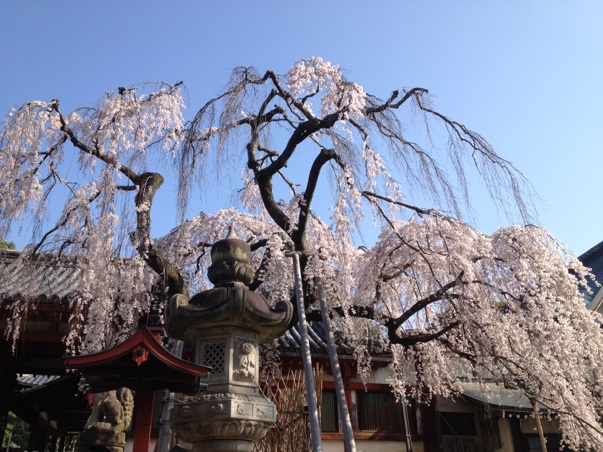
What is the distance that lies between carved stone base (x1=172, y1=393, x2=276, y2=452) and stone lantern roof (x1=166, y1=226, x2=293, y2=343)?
851 mm

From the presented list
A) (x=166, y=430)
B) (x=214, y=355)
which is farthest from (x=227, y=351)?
(x=166, y=430)

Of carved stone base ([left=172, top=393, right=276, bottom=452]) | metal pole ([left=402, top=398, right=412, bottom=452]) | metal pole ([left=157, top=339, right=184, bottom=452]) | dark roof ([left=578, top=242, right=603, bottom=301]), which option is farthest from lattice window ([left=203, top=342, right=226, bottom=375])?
dark roof ([left=578, top=242, right=603, bottom=301])

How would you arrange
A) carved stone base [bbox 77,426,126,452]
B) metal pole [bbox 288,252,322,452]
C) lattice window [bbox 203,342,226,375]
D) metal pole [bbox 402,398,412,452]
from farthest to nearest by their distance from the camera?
metal pole [bbox 402,398,412,452] → carved stone base [bbox 77,426,126,452] → metal pole [bbox 288,252,322,452] → lattice window [bbox 203,342,226,375]

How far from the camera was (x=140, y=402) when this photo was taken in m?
6.35

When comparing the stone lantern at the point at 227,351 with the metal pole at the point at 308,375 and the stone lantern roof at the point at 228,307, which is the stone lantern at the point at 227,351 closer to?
the stone lantern roof at the point at 228,307

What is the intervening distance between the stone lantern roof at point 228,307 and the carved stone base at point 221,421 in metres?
0.85

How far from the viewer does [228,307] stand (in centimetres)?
573

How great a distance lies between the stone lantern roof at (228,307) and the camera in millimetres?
5770

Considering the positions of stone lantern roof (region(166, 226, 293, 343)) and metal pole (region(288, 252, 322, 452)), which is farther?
metal pole (region(288, 252, 322, 452))

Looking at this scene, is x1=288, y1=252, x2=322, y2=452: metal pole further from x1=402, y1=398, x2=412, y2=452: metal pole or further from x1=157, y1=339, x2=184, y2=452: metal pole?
x1=402, y1=398, x2=412, y2=452: metal pole

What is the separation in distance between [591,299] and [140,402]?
63.5 ft

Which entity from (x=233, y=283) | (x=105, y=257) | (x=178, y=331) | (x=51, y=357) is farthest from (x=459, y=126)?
(x=51, y=357)

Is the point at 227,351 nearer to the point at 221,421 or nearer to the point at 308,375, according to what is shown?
the point at 221,421

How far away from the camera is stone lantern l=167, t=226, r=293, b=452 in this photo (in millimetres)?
5422
